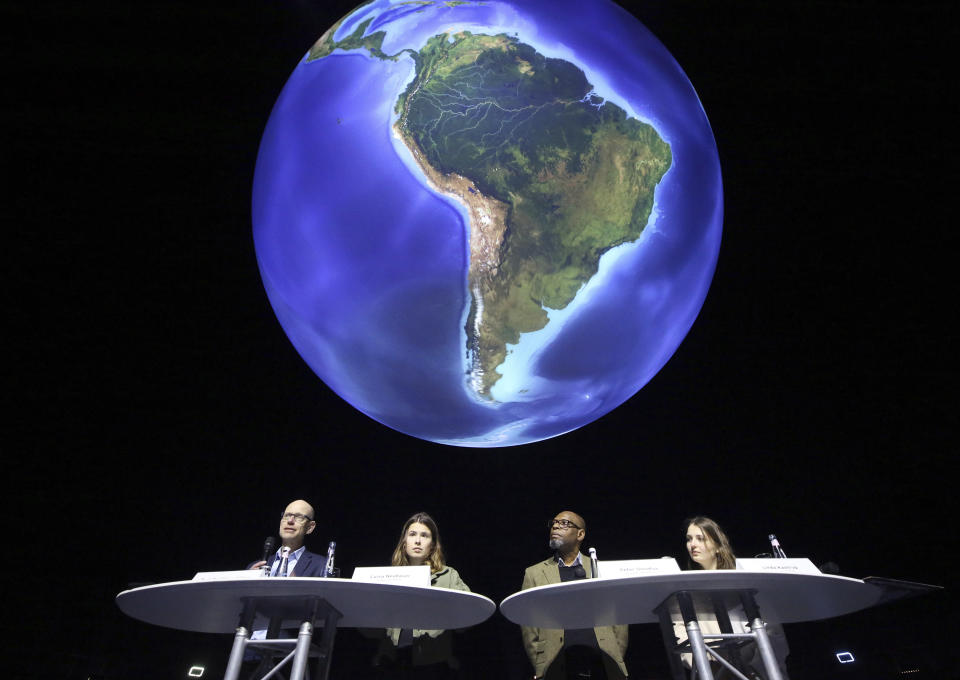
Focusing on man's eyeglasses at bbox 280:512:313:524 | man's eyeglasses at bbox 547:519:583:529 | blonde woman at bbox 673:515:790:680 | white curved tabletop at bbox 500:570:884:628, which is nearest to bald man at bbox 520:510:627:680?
man's eyeglasses at bbox 547:519:583:529

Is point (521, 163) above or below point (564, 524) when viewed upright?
above

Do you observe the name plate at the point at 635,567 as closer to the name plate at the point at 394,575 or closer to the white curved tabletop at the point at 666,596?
the white curved tabletop at the point at 666,596

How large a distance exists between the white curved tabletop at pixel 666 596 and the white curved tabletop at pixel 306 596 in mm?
214

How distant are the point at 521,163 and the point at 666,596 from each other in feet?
5.66

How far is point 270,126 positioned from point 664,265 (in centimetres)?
199

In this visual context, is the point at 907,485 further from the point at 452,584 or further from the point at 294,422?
the point at 294,422

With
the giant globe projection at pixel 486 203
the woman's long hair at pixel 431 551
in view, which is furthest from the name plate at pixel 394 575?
the woman's long hair at pixel 431 551

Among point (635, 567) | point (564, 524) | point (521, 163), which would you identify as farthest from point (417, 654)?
point (521, 163)

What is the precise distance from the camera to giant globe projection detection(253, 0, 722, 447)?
8.02ft

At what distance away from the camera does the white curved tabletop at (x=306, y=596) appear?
197 cm

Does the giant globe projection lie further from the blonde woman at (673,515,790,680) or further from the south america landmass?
the blonde woman at (673,515,790,680)

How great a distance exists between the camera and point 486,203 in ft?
8.04

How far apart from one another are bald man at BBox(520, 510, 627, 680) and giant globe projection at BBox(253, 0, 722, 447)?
1.09 m

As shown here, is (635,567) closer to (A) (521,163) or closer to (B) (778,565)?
(B) (778,565)
